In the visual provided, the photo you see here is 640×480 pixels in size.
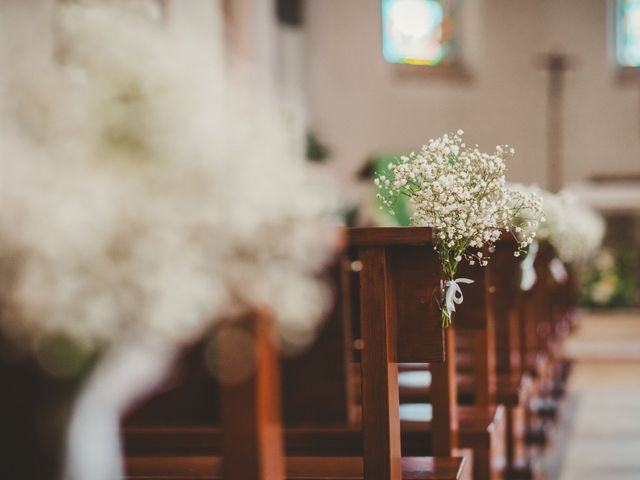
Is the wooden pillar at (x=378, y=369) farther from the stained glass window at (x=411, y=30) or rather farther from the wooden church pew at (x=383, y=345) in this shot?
the stained glass window at (x=411, y=30)

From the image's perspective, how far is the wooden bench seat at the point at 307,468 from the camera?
1.88 metres

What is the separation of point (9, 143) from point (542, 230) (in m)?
2.60

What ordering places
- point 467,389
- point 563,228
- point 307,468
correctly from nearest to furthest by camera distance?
point 307,468 → point 467,389 → point 563,228

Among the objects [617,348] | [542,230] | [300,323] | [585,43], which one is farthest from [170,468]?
[585,43]

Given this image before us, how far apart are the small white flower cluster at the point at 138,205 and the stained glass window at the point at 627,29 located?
10.1m

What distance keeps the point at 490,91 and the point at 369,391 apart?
868cm

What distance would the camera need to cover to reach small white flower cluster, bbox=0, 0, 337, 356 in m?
0.88

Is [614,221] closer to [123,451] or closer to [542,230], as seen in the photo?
[542,230]

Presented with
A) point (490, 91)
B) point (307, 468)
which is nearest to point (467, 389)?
point (307, 468)

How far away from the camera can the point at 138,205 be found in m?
0.91

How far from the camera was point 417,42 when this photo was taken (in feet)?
32.3

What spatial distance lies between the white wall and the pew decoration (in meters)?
8.39

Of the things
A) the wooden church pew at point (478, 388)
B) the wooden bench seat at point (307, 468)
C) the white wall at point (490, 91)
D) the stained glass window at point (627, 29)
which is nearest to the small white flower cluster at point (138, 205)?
the wooden bench seat at point (307, 468)

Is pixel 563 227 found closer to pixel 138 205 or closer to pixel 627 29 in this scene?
pixel 138 205
